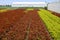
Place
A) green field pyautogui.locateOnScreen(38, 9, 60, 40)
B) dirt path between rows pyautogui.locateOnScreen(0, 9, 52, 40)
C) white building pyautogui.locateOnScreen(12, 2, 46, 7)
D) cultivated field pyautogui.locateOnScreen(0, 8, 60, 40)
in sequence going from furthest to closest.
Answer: white building pyautogui.locateOnScreen(12, 2, 46, 7) < green field pyautogui.locateOnScreen(38, 9, 60, 40) < cultivated field pyautogui.locateOnScreen(0, 8, 60, 40) < dirt path between rows pyautogui.locateOnScreen(0, 9, 52, 40)

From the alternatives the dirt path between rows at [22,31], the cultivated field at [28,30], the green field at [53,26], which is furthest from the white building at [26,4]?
the dirt path between rows at [22,31]

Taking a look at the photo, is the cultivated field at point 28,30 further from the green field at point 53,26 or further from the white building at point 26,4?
the white building at point 26,4

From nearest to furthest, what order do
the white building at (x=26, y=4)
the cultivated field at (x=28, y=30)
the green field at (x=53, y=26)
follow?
1. the cultivated field at (x=28, y=30)
2. the green field at (x=53, y=26)
3. the white building at (x=26, y=4)

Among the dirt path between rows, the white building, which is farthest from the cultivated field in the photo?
the white building

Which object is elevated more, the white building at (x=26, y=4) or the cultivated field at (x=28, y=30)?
the cultivated field at (x=28, y=30)

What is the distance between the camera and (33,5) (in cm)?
8525

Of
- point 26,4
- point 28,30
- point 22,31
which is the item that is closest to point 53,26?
point 28,30

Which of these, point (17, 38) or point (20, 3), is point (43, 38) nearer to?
point (17, 38)

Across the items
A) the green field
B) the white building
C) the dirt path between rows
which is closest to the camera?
the dirt path between rows

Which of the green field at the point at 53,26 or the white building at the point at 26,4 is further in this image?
the white building at the point at 26,4

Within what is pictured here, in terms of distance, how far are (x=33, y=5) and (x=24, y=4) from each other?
3841 mm

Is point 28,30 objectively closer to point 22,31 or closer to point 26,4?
point 22,31

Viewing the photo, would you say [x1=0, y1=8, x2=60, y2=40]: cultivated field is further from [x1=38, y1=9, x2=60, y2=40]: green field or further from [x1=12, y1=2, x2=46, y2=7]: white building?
[x1=12, y1=2, x2=46, y2=7]: white building

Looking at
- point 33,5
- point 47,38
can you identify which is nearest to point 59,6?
point 47,38
